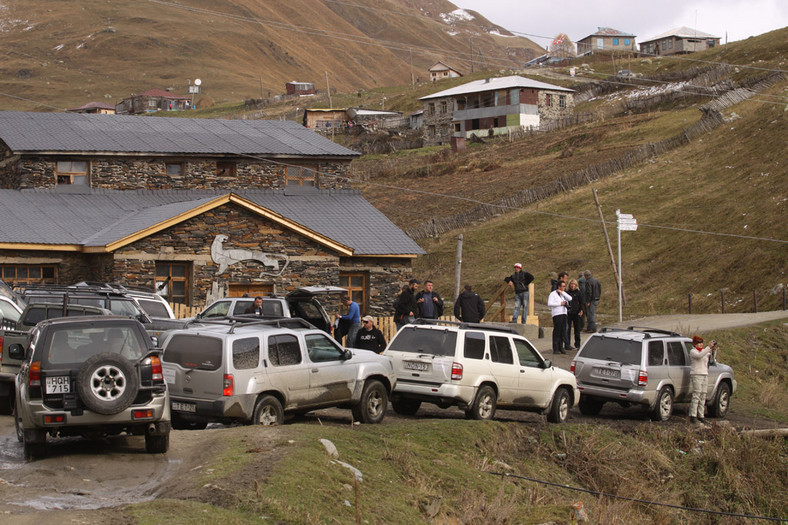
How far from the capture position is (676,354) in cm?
1845

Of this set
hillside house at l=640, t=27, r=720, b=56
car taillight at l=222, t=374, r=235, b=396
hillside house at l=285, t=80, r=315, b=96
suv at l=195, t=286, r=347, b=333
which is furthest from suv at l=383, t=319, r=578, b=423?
hillside house at l=285, t=80, r=315, b=96

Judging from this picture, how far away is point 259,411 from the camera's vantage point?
13.4 meters

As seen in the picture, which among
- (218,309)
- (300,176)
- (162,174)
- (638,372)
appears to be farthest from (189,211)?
(638,372)

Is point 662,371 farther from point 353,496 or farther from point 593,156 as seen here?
point 593,156

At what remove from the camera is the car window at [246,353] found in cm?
1312

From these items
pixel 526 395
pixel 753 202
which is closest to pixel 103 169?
pixel 526 395

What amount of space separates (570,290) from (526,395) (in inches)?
312

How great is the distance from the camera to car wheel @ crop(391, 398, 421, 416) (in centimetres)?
1652

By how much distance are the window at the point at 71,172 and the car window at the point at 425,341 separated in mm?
19589

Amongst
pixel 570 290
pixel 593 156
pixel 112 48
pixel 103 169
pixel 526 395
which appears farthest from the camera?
pixel 112 48

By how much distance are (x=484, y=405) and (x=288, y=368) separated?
12.5 ft

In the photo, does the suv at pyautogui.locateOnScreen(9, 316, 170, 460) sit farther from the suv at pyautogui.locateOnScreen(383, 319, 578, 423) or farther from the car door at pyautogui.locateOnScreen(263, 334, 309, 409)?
the suv at pyautogui.locateOnScreen(383, 319, 578, 423)

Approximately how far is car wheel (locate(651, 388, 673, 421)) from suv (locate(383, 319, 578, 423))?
207 cm

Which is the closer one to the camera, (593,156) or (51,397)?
(51,397)
